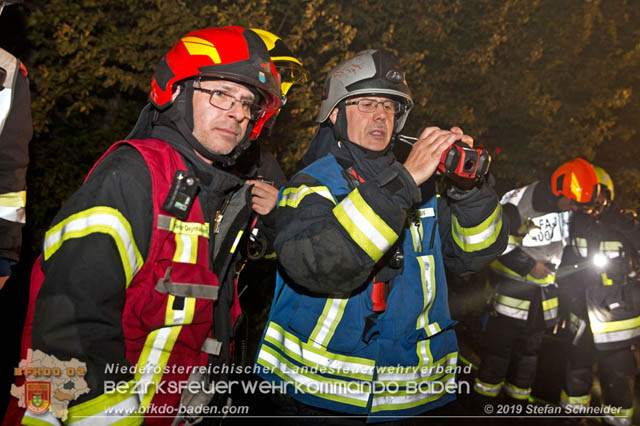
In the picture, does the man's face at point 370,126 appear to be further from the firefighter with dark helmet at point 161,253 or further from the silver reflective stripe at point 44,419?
the silver reflective stripe at point 44,419

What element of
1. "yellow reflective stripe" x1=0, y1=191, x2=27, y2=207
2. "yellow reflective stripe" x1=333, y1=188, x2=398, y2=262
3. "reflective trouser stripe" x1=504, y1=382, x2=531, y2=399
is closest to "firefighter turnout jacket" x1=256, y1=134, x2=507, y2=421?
"yellow reflective stripe" x1=333, y1=188, x2=398, y2=262

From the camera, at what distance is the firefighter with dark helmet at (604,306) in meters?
5.79

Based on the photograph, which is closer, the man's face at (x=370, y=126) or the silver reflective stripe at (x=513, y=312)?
the man's face at (x=370, y=126)

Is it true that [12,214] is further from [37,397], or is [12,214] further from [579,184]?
[579,184]

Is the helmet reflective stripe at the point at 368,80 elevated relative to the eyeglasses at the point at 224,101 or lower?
elevated

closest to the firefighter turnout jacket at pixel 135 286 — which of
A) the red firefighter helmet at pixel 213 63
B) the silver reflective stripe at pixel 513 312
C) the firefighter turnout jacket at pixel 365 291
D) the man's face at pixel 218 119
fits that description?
the man's face at pixel 218 119

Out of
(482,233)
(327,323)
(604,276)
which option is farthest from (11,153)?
(604,276)

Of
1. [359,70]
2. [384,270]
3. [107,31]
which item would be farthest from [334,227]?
[107,31]

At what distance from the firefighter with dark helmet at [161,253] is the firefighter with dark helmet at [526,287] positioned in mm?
4762

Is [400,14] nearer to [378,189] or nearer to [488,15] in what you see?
Answer: [488,15]

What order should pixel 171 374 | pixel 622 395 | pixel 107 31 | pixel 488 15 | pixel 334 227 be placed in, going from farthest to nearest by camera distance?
1. pixel 488 15
2. pixel 622 395
3. pixel 107 31
4. pixel 334 227
5. pixel 171 374

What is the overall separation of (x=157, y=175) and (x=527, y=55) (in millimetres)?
10809

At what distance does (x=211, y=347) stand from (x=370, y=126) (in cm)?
159

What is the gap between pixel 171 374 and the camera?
1.90 m
